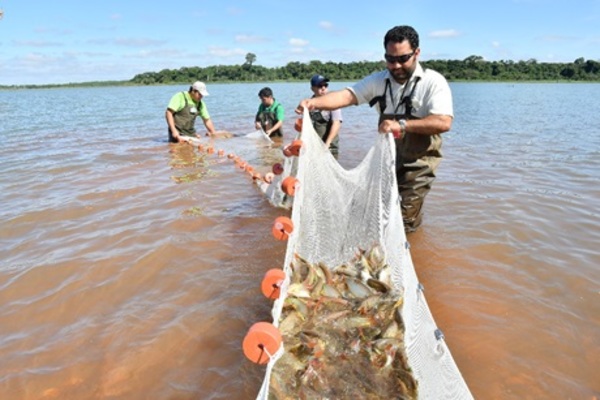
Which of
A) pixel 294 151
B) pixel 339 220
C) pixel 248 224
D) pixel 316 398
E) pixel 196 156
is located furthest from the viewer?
pixel 196 156

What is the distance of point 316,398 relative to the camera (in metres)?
2.26

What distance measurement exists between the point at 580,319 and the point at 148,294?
144 inches

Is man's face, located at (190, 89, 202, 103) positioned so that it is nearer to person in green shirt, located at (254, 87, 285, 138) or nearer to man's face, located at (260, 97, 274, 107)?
man's face, located at (260, 97, 274, 107)

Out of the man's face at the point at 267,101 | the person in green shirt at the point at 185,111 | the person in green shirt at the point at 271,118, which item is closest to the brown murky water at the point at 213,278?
the person in green shirt at the point at 185,111

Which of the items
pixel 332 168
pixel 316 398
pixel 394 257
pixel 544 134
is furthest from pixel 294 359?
pixel 544 134

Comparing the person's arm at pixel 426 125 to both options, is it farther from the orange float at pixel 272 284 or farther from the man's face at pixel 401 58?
the orange float at pixel 272 284

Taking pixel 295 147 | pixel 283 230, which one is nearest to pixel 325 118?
pixel 295 147

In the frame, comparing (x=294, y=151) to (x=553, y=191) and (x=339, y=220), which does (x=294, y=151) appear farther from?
(x=553, y=191)

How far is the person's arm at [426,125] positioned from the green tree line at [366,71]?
240 ft

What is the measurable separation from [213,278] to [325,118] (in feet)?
13.0

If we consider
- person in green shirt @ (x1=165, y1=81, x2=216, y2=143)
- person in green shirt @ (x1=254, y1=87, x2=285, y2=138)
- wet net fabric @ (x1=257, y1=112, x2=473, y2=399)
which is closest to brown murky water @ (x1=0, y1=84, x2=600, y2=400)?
wet net fabric @ (x1=257, y1=112, x2=473, y2=399)

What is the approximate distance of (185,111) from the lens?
385 inches

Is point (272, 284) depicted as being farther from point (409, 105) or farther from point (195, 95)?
point (195, 95)

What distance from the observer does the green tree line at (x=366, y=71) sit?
71.9 m
